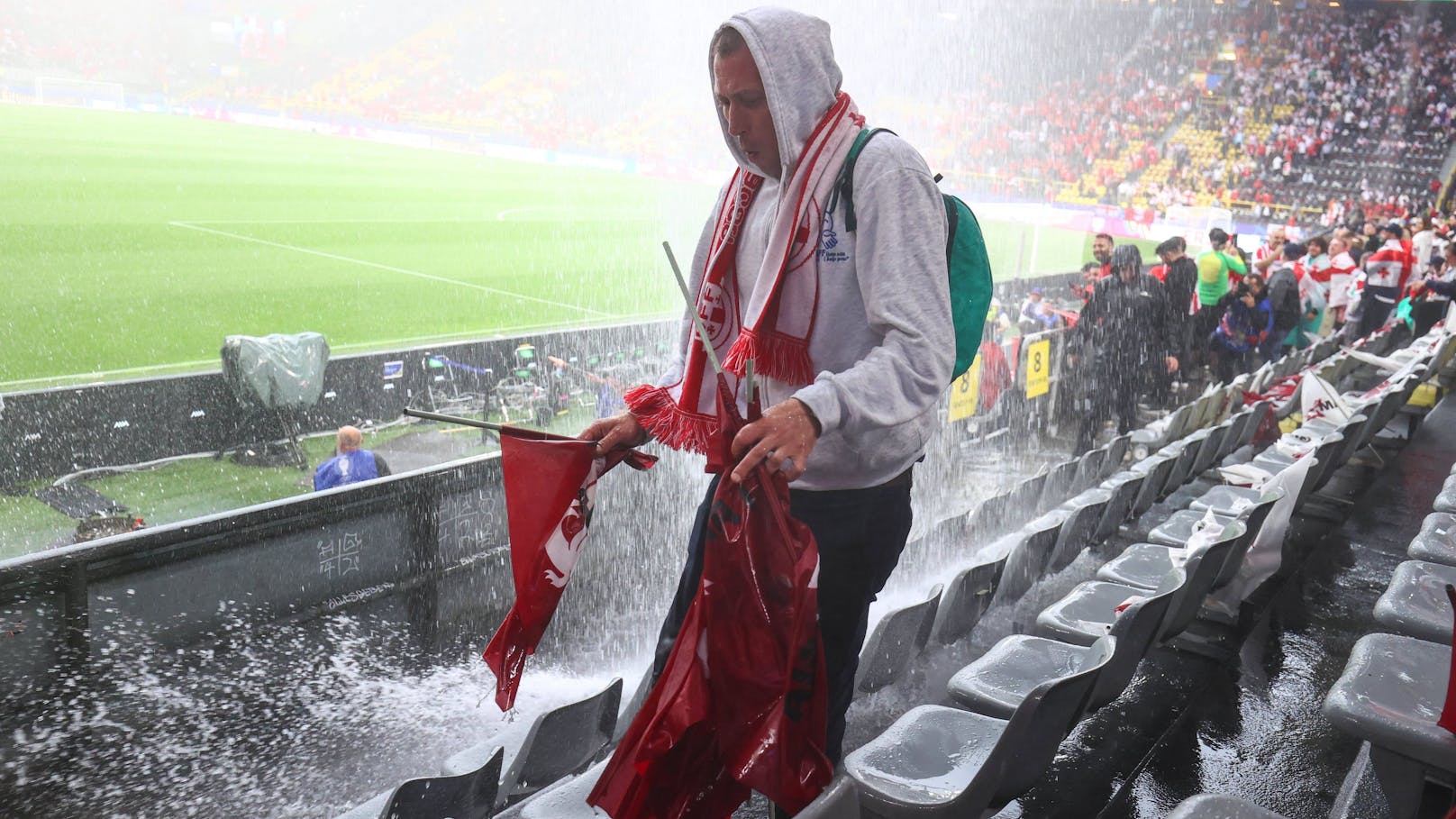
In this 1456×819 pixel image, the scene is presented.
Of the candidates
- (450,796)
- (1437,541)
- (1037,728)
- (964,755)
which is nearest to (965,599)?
(964,755)

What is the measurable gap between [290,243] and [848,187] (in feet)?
Result: 69.9

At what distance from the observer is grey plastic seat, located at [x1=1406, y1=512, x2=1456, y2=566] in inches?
107

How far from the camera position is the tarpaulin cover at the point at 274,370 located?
800 centimetres

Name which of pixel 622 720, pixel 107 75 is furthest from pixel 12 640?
pixel 107 75

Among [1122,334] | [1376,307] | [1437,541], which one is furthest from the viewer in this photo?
[1376,307]

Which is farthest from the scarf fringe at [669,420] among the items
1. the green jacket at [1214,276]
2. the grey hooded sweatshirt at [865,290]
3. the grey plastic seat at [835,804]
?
the green jacket at [1214,276]

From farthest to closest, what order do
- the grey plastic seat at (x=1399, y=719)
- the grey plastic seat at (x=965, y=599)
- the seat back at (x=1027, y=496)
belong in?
the seat back at (x=1027, y=496) → the grey plastic seat at (x=965, y=599) → the grey plastic seat at (x=1399, y=719)

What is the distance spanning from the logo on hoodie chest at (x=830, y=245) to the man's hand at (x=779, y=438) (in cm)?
25

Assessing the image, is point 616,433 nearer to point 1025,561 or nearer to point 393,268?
point 1025,561

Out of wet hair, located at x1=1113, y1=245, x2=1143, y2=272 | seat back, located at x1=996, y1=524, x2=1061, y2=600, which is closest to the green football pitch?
wet hair, located at x1=1113, y1=245, x2=1143, y2=272

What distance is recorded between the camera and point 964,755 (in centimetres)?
188

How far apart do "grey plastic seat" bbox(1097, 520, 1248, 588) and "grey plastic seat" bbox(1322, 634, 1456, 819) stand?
2.85 feet

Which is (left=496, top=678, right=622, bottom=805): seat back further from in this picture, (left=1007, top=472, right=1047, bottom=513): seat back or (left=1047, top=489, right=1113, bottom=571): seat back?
(left=1007, top=472, right=1047, bottom=513): seat back

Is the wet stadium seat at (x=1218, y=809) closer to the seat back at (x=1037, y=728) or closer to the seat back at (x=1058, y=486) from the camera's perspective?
the seat back at (x=1037, y=728)
